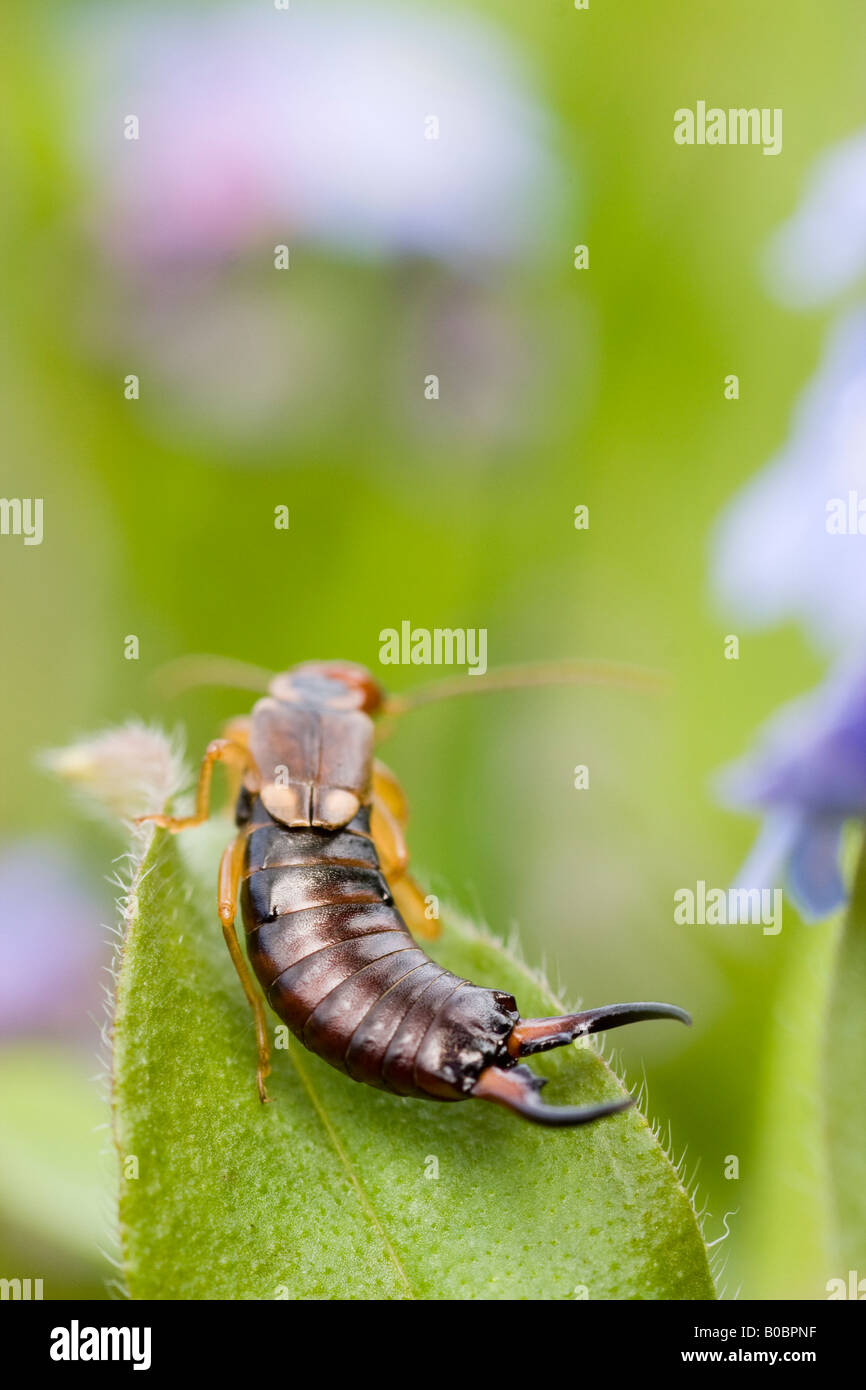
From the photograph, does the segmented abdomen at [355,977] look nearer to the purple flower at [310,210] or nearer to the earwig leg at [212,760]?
the earwig leg at [212,760]

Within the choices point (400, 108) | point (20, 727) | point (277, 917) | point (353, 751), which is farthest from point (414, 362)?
point (277, 917)

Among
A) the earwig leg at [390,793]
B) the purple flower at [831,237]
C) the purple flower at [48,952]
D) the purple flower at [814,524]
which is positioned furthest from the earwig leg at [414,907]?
the purple flower at [831,237]

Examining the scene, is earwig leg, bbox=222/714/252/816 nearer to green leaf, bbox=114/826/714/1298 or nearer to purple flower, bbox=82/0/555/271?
green leaf, bbox=114/826/714/1298

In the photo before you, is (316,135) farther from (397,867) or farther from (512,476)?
(397,867)

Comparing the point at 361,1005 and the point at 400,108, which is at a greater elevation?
the point at 400,108

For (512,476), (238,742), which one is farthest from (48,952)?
(512,476)

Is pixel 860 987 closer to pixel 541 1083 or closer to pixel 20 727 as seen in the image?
pixel 541 1083
